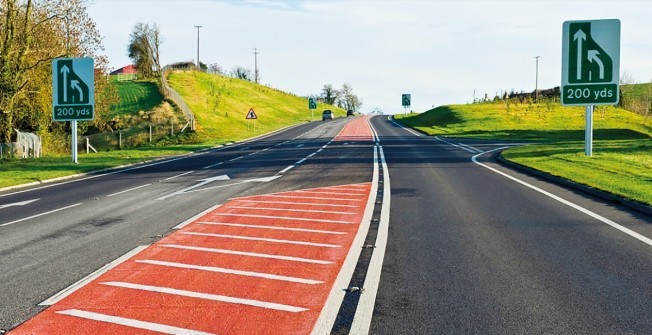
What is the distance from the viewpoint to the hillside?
5769cm

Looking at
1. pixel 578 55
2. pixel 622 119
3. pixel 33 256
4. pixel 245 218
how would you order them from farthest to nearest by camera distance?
1. pixel 622 119
2. pixel 578 55
3. pixel 245 218
4. pixel 33 256

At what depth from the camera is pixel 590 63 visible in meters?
22.9

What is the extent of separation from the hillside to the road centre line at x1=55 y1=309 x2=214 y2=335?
42.0 metres

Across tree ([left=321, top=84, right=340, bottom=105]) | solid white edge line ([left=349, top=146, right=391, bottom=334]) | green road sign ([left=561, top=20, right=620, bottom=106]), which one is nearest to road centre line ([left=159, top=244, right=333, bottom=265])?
solid white edge line ([left=349, top=146, right=391, bottom=334])

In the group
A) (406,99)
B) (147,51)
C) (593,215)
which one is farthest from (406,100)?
(593,215)

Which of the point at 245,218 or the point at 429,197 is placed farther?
the point at 429,197

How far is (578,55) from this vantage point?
75.4ft

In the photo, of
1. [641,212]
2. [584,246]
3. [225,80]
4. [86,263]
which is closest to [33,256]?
[86,263]

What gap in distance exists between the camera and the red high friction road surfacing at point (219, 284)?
4.96m

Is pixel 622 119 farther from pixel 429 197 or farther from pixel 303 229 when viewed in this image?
pixel 303 229

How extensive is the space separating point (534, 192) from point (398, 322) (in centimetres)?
1028

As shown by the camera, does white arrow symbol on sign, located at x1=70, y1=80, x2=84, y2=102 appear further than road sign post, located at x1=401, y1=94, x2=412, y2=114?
No

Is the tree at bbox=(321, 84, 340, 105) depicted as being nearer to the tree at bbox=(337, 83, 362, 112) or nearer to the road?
the tree at bbox=(337, 83, 362, 112)

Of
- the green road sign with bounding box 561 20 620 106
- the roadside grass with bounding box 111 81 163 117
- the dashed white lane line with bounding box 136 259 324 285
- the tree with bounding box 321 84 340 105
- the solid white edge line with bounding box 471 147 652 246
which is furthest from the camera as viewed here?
the tree with bounding box 321 84 340 105
